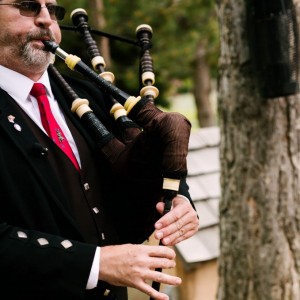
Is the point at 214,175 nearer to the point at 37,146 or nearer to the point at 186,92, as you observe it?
the point at 37,146

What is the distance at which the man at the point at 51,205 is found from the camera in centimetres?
192

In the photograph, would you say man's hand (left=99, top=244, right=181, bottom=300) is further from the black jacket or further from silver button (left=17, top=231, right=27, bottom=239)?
silver button (left=17, top=231, right=27, bottom=239)

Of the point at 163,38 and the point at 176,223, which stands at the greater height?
the point at 163,38

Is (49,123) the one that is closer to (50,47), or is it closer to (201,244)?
(50,47)

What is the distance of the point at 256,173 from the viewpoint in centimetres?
341

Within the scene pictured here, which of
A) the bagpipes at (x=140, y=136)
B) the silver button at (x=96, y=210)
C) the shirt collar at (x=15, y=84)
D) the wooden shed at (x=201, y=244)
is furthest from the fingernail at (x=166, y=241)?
the wooden shed at (x=201, y=244)

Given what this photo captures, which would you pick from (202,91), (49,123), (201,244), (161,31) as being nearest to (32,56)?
(49,123)

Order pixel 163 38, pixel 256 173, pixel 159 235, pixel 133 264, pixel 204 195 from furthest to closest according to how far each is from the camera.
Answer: pixel 163 38
pixel 204 195
pixel 256 173
pixel 159 235
pixel 133 264

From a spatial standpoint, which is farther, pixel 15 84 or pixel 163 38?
pixel 163 38

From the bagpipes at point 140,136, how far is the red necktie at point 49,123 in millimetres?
112

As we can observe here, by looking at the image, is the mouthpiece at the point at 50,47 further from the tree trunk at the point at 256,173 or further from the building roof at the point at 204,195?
the building roof at the point at 204,195

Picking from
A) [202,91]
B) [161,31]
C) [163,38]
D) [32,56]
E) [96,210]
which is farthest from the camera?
[202,91]

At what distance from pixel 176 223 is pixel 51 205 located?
45 cm

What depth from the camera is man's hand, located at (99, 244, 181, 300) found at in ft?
6.26
